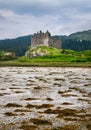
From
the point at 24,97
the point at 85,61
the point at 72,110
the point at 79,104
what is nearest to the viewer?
the point at 72,110

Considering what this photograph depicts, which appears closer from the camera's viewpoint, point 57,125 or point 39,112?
point 57,125

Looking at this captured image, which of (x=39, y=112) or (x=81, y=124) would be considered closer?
(x=81, y=124)

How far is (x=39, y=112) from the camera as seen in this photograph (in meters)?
32.0

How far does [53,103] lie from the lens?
3778 centimetres

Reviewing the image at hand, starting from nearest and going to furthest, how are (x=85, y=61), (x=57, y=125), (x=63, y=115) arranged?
(x=57, y=125)
(x=63, y=115)
(x=85, y=61)

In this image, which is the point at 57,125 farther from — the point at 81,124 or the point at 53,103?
the point at 53,103

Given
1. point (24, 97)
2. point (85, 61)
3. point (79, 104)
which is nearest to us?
point (79, 104)

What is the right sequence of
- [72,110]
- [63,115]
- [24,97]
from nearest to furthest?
[63,115] → [72,110] → [24,97]

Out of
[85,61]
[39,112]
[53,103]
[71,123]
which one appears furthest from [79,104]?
[85,61]

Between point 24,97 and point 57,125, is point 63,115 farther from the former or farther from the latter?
point 24,97

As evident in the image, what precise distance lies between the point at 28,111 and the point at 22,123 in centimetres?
554

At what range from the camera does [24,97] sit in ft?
141

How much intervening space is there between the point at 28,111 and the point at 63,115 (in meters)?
3.92

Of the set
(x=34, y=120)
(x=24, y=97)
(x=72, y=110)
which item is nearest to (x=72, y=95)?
(x=24, y=97)
